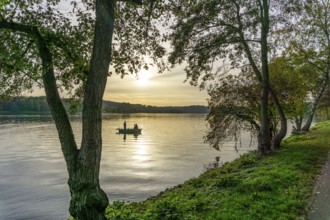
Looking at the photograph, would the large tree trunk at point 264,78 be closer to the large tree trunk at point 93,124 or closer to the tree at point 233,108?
the tree at point 233,108

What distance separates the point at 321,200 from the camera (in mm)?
10453

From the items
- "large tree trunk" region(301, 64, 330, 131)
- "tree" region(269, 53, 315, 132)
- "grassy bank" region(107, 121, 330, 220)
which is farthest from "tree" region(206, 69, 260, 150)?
"large tree trunk" region(301, 64, 330, 131)

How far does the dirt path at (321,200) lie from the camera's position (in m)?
9.11

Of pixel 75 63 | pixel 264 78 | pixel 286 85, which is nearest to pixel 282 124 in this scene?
pixel 264 78

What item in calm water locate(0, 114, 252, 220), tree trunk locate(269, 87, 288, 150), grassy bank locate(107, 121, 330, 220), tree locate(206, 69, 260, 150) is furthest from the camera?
tree locate(206, 69, 260, 150)

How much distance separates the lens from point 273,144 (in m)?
24.5

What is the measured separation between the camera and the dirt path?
911cm

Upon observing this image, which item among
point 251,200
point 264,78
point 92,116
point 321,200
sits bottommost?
point 251,200

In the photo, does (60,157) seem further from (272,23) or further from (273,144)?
(272,23)

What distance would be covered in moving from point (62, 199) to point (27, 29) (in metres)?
19.5

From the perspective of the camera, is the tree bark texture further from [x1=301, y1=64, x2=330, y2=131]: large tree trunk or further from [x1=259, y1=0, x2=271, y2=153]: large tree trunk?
[x1=301, y1=64, x2=330, y2=131]: large tree trunk

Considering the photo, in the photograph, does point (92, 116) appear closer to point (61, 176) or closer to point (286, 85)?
point (286, 85)

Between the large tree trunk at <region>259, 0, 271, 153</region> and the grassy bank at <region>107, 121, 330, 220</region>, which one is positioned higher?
the large tree trunk at <region>259, 0, 271, 153</region>

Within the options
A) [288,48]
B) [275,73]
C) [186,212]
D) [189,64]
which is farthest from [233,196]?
[288,48]
